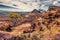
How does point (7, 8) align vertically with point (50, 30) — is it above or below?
below

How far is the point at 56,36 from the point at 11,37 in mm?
3220

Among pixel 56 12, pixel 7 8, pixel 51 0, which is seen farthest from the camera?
pixel 51 0

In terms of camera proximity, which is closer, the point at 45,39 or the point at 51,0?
the point at 45,39

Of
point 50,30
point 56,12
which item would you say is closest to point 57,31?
point 50,30

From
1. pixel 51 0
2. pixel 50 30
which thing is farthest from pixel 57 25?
pixel 51 0

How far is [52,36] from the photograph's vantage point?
1733cm

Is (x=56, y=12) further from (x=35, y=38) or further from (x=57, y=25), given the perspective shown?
(x=35, y=38)

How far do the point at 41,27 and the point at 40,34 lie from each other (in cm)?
154

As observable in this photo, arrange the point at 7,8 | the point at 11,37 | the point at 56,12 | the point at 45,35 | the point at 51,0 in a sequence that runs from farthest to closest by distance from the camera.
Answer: the point at 51,0, the point at 7,8, the point at 56,12, the point at 45,35, the point at 11,37

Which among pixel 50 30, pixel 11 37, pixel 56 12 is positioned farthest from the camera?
pixel 56 12

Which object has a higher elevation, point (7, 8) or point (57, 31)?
point (57, 31)

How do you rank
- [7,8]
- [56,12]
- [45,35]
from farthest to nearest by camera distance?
[7,8]
[56,12]
[45,35]

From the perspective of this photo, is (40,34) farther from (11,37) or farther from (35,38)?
(11,37)

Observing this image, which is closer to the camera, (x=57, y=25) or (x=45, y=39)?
(x=45, y=39)
